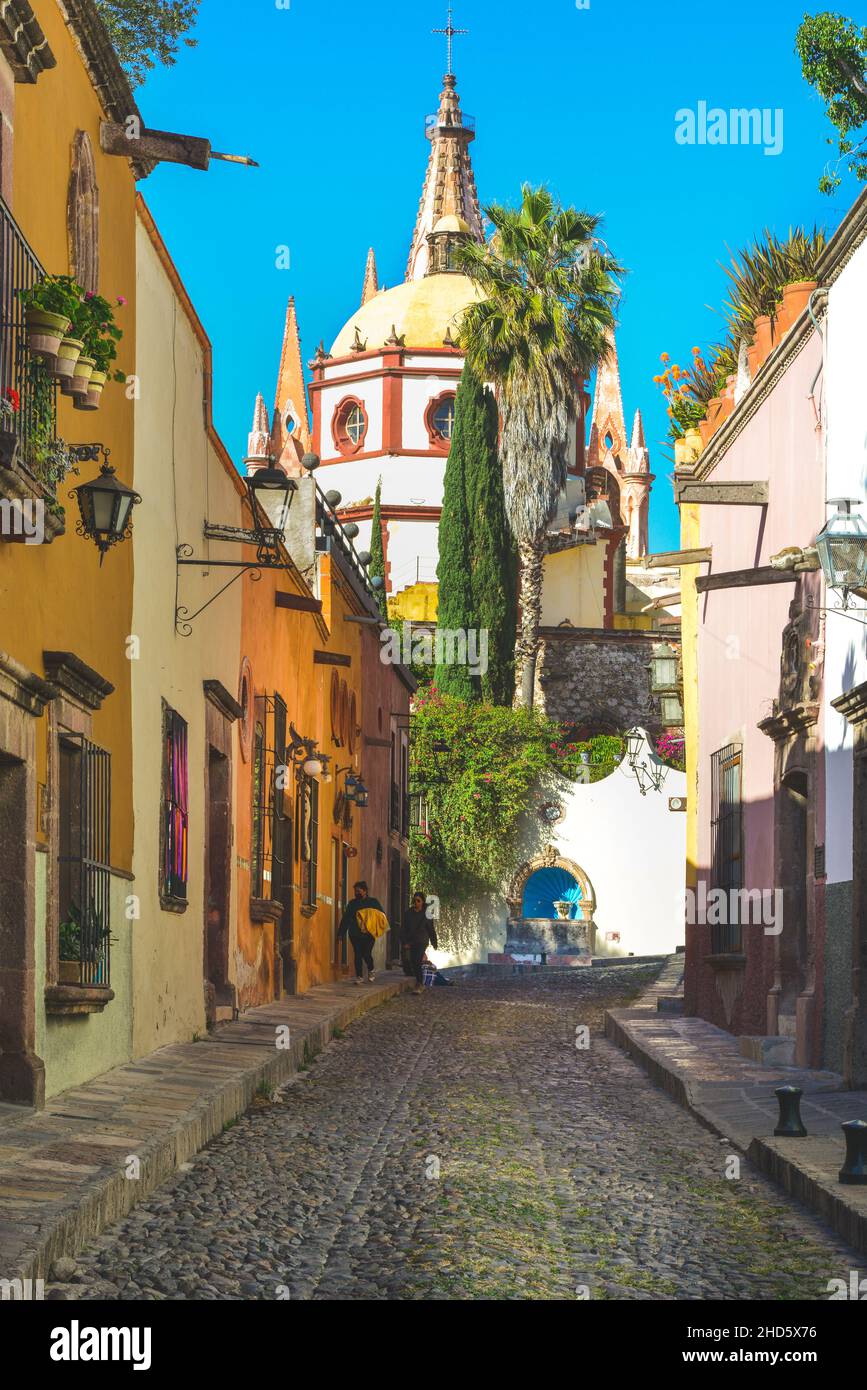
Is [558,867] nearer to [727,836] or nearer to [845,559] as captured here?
[727,836]

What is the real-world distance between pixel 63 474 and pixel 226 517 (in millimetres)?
8086

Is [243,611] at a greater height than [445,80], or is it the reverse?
[445,80]

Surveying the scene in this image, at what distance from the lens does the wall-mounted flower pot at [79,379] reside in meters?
9.51

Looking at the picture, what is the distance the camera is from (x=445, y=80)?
251ft

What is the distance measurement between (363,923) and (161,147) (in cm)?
1462

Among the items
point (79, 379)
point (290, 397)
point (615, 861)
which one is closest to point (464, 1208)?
point (79, 379)

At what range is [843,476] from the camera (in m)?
13.9

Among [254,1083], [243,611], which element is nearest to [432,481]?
[243,611]

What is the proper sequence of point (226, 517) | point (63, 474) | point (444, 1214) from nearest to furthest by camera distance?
point (444, 1214) → point (63, 474) → point (226, 517)

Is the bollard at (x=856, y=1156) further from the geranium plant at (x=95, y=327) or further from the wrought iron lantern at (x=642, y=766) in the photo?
the wrought iron lantern at (x=642, y=766)

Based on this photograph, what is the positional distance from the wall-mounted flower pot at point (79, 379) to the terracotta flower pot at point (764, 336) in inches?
360

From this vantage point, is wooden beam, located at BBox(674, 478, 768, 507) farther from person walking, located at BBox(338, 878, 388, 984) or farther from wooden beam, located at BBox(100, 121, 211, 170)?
person walking, located at BBox(338, 878, 388, 984)
